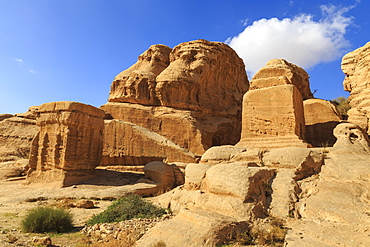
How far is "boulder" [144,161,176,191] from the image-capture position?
13.7 m

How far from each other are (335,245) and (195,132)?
57.6 ft

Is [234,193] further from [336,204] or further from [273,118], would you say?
[273,118]

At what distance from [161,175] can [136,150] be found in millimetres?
5038

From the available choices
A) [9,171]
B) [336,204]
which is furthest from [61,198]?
[336,204]

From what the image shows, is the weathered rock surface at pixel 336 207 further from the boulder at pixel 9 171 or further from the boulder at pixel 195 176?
the boulder at pixel 9 171

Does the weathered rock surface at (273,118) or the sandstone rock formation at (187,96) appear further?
the sandstone rock formation at (187,96)

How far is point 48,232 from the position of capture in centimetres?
673

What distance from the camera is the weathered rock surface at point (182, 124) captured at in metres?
21.8

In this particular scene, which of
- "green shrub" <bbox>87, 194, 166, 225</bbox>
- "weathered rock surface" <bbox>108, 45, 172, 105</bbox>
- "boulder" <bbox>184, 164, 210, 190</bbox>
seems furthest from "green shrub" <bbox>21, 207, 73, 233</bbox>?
"weathered rock surface" <bbox>108, 45, 172, 105</bbox>

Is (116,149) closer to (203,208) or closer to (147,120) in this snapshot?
(147,120)

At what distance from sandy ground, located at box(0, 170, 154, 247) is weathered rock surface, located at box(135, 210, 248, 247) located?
5.20 feet

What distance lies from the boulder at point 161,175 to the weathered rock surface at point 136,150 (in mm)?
3684

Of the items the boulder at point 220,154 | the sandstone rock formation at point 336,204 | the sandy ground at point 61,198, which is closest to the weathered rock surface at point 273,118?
the boulder at point 220,154

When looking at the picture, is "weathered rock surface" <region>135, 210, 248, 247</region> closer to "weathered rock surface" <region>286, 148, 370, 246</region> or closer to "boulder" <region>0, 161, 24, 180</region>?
"weathered rock surface" <region>286, 148, 370, 246</region>
